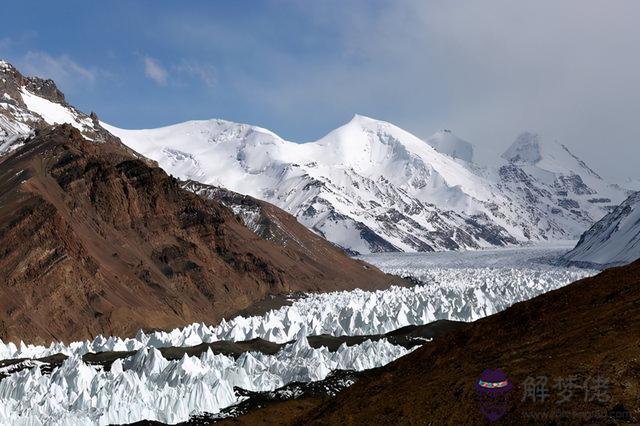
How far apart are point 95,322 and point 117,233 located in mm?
25122

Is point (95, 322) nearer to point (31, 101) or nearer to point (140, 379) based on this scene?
point (140, 379)

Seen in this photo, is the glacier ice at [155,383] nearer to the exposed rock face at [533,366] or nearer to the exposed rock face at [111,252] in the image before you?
the exposed rock face at [533,366]

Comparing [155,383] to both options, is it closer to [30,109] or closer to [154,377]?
[154,377]

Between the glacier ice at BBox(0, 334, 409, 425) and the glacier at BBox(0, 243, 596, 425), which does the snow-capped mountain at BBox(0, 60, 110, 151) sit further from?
the glacier ice at BBox(0, 334, 409, 425)

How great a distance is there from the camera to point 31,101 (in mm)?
184125

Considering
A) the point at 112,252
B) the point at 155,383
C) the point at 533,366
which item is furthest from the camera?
the point at 112,252

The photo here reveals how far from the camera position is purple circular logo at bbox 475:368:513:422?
16.6 m

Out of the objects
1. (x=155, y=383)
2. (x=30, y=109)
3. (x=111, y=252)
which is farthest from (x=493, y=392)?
(x=30, y=109)

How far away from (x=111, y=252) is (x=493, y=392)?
79.6 meters

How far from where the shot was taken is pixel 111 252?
9000cm

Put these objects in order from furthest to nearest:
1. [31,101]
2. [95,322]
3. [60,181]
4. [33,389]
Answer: [31,101] → [60,181] → [95,322] → [33,389]

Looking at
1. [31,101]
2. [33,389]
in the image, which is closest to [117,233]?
[33,389]

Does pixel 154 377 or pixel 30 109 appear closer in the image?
pixel 154 377

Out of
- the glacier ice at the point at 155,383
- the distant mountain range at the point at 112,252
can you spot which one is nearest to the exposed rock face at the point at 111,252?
the distant mountain range at the point at 112,252
